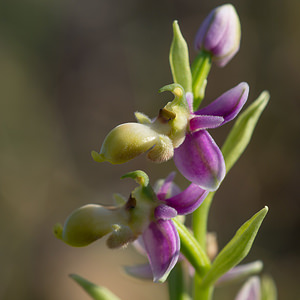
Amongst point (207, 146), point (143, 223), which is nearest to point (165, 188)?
point (143, 223)

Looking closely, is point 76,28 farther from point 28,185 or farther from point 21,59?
point 28,185

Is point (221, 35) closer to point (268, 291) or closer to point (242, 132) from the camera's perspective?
point (242, 132)

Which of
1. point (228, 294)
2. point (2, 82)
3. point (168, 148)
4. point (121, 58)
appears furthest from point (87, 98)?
point (168, 148)

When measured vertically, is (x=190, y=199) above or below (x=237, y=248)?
above

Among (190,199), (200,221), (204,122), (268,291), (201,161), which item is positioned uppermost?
(204,122)

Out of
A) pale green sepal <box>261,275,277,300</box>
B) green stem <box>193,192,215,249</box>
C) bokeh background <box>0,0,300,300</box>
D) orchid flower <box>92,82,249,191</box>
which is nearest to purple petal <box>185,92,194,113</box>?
orchid flower <box>92,82,249,191</box>
